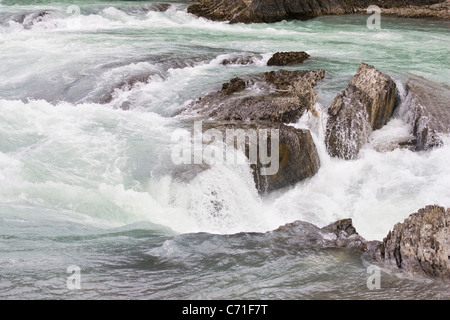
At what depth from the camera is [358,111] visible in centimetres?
1000

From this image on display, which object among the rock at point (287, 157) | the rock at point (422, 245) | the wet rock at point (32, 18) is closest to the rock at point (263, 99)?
the rock at point (287, 157)

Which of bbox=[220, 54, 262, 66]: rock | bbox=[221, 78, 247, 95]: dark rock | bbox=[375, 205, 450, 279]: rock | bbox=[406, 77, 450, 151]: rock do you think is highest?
bbox=[220, 54, 262, 66]: rock

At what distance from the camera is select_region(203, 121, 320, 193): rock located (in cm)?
830

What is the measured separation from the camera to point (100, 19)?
19375 millimetres

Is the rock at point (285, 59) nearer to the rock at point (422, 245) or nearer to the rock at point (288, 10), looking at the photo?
the rock at point (288, 10)

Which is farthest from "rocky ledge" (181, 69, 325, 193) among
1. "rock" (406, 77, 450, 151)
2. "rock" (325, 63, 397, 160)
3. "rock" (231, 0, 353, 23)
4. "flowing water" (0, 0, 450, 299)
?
"rock" (231, 0, 353, 23)

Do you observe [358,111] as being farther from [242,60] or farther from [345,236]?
[345,236]

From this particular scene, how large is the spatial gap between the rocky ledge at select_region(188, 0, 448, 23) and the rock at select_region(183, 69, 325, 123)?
408 inches

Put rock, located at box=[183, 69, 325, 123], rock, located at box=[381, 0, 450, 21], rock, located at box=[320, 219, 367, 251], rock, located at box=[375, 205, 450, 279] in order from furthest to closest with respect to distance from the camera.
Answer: rock, located at box=[381, 0, 450, 21]
rock, located at box=[183, 69, 325, 123]
rock, located at box=[320, 219, 367, 251]
rock, located at box=[375, 205, 450, 279]

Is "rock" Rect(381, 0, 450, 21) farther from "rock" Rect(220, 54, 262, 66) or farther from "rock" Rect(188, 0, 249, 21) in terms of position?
"rock" Rect(220, 54, 262, 66)

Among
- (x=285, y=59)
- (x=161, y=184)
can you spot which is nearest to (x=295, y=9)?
(x=285, y=59)
